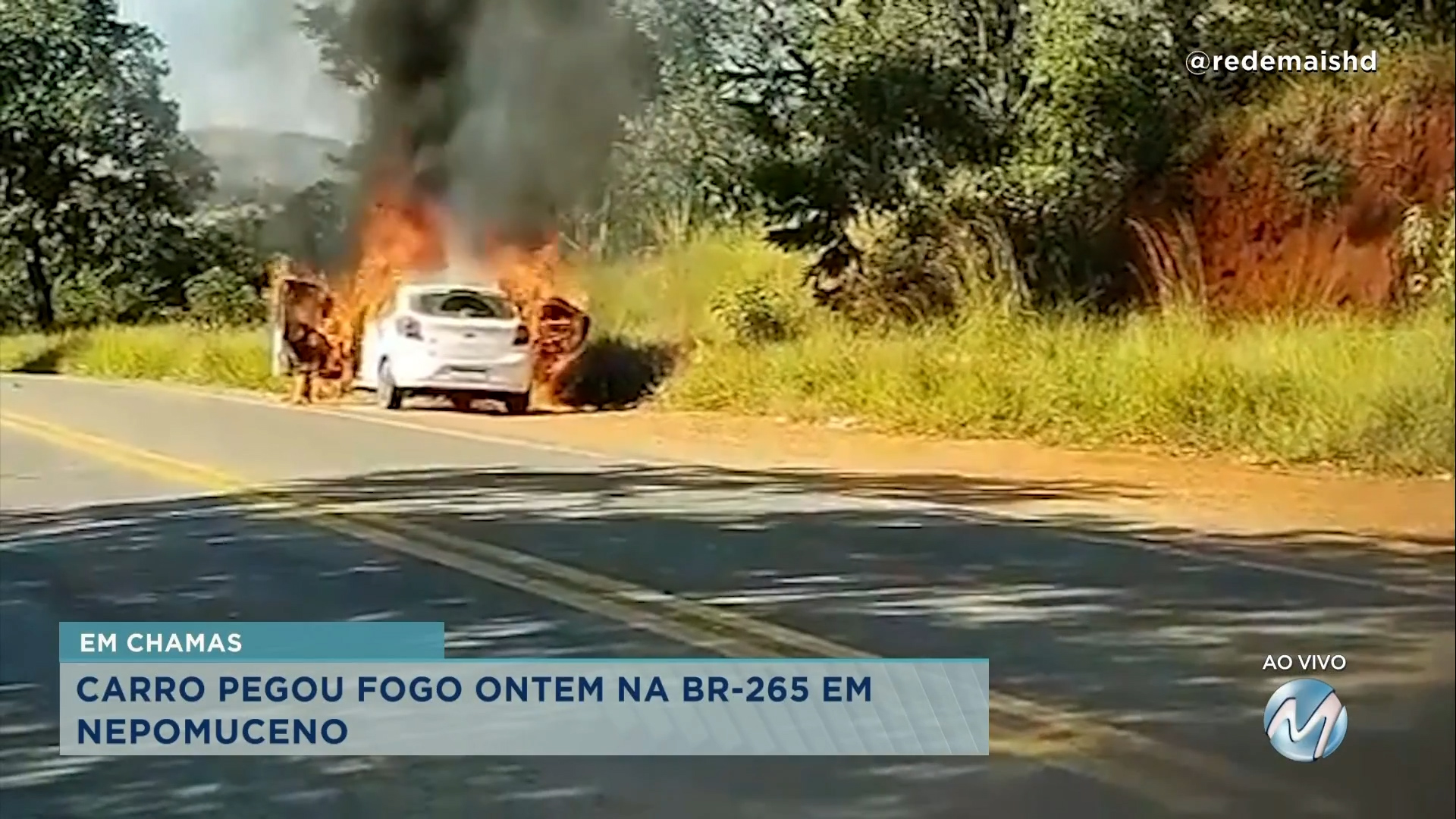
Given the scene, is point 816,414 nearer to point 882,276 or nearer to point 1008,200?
point 882,276

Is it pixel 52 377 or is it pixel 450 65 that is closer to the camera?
pixel 450 65

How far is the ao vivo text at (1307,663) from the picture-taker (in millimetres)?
1947

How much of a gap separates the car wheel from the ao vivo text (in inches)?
43.2

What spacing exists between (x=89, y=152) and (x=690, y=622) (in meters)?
1.01

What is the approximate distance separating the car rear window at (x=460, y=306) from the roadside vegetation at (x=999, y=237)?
117 mm

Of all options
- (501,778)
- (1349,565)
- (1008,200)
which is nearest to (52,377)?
(501,778)

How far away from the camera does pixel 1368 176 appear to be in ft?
6.44

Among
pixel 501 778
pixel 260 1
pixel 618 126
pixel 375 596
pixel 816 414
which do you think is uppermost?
pixel 260 1

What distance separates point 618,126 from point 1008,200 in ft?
1.56
